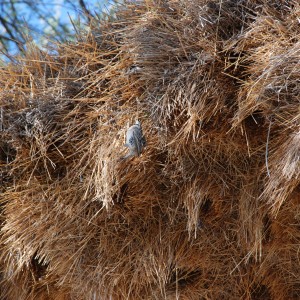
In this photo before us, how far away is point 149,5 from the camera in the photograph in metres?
1.38

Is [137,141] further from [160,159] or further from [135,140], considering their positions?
[160,159]

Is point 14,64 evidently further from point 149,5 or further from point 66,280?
point 66,280

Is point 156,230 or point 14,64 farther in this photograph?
point 14,64

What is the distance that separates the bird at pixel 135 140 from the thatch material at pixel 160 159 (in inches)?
1.3

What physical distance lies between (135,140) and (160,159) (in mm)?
126

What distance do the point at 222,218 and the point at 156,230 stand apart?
0.53 feet

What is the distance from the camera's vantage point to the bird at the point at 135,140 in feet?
4.16

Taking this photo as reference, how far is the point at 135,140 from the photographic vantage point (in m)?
1.27

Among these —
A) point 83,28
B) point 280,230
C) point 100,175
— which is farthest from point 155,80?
point 280,230

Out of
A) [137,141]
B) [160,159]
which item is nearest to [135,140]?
[137,141]

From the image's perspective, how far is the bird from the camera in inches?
49.9

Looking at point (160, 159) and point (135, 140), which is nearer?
point (135, 140)

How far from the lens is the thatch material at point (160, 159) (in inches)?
49.3

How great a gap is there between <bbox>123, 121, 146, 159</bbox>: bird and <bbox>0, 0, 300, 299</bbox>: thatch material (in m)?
0.03
